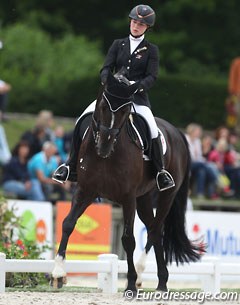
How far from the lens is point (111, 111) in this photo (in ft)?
33.1

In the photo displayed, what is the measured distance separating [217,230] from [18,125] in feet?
27.4

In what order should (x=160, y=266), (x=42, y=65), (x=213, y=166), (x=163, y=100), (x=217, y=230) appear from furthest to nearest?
(x=42, y=65) < (x=163, y=100) < (x=213, y=166) < (x=217, y=230) < (x=160, y=266)

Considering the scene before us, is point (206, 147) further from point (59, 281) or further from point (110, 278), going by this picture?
point (59, 281)

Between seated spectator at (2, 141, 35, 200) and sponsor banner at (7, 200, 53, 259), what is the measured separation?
1147 millimetres

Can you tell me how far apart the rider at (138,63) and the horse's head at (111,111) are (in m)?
0.64

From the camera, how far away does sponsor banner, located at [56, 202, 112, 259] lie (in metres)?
17.1

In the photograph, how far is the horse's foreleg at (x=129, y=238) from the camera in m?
10.5

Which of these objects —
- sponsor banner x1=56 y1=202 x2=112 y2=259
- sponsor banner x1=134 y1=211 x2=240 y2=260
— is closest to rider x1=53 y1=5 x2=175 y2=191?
sponsor banner x1=56 y1=202 x2=112 y2=259

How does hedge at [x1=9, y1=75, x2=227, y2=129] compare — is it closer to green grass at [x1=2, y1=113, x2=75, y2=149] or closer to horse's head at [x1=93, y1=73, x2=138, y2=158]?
green grass at [x1=2, y1=113, x2=75, y2=149]

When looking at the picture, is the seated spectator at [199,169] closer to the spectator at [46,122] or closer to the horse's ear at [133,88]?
the spectator at [46,122]

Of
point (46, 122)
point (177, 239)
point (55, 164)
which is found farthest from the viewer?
point (46, 122)

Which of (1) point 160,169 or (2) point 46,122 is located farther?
(2) point 46,122

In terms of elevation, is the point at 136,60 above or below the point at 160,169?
above

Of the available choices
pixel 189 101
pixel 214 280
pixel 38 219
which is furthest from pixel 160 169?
pixel 189 101
